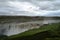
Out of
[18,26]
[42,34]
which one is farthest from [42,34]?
[18,26]

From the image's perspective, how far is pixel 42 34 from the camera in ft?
7.20

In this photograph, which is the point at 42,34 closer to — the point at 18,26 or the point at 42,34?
the point at 42,34

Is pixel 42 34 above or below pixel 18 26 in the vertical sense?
below

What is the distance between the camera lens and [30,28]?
7.29 ft

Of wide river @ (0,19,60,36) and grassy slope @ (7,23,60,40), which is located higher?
wide river @ (0,19,60,36)

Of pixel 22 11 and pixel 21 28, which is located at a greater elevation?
pixel 22 11

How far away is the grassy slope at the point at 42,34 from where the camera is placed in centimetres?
213

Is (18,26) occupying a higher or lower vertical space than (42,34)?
higher

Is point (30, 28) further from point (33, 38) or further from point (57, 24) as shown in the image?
point (57, 24)

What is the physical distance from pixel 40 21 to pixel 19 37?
0.42m

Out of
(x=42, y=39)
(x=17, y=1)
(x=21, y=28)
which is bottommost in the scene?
(x=42, y=39)

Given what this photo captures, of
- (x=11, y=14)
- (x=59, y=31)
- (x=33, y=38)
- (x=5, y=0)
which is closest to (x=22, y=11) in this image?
(x=11, y=14)

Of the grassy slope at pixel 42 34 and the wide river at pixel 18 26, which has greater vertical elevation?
the wide river at pixel 18 26

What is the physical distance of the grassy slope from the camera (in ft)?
7.00
